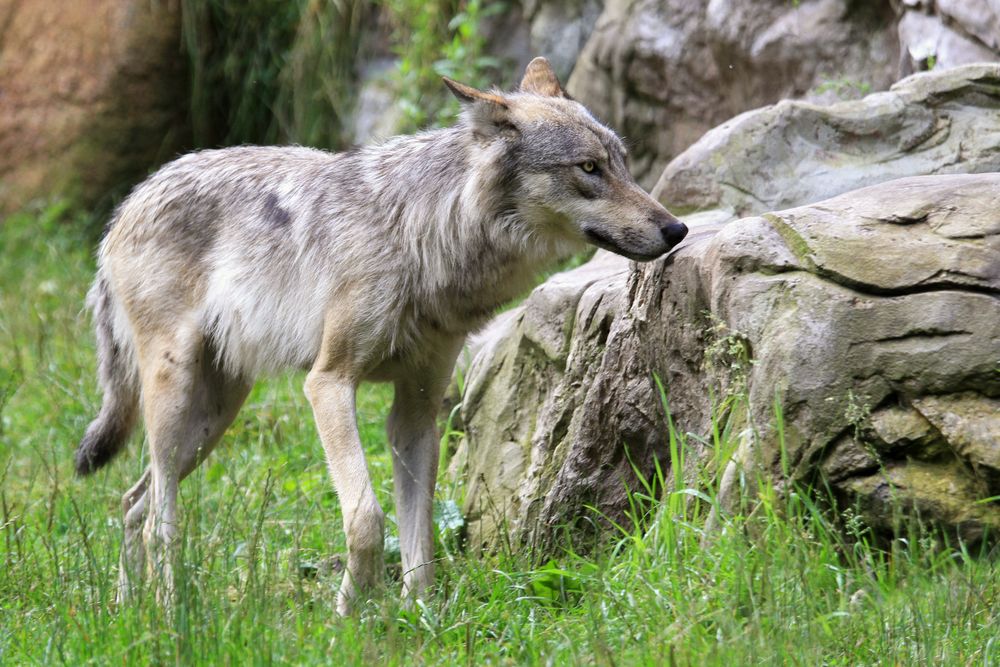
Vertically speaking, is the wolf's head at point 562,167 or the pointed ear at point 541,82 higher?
the pointed ear at point 541,82

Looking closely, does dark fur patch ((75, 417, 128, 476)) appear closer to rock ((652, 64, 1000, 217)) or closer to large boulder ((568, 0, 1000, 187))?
rock ((652, 64, 1000, 217))

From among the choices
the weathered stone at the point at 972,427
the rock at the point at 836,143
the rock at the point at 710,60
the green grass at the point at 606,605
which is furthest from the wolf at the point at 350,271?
the rock at the point at 710,60

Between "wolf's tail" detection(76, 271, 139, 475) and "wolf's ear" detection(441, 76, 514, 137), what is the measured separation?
200 cm

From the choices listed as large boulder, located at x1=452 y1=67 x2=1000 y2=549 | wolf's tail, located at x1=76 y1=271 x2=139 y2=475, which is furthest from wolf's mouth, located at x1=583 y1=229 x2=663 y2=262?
wolf's tail, located at x1=76 y1=271 x2=139 y2=475

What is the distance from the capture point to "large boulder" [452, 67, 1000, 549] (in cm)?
342

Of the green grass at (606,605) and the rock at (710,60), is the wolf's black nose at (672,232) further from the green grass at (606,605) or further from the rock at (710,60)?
the rock at (710,60)

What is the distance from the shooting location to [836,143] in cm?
522

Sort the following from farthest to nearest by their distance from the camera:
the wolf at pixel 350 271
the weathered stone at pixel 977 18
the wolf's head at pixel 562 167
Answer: the weathered stone at pixel 977 18
the wolf at pixel 350 271
the wolf's head at pixel 562 167

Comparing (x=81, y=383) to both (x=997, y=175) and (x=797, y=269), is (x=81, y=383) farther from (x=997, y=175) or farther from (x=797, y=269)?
(x=997, y=175)

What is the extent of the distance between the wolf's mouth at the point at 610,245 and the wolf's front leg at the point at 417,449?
740mm

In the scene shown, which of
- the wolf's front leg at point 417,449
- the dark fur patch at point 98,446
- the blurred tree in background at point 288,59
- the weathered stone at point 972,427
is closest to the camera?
the weathered stone at point 972,427

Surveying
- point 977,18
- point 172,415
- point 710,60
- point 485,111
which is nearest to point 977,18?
point 977,18

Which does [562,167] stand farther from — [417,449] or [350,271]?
[417,449]

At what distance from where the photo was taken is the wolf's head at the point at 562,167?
4277 mm
